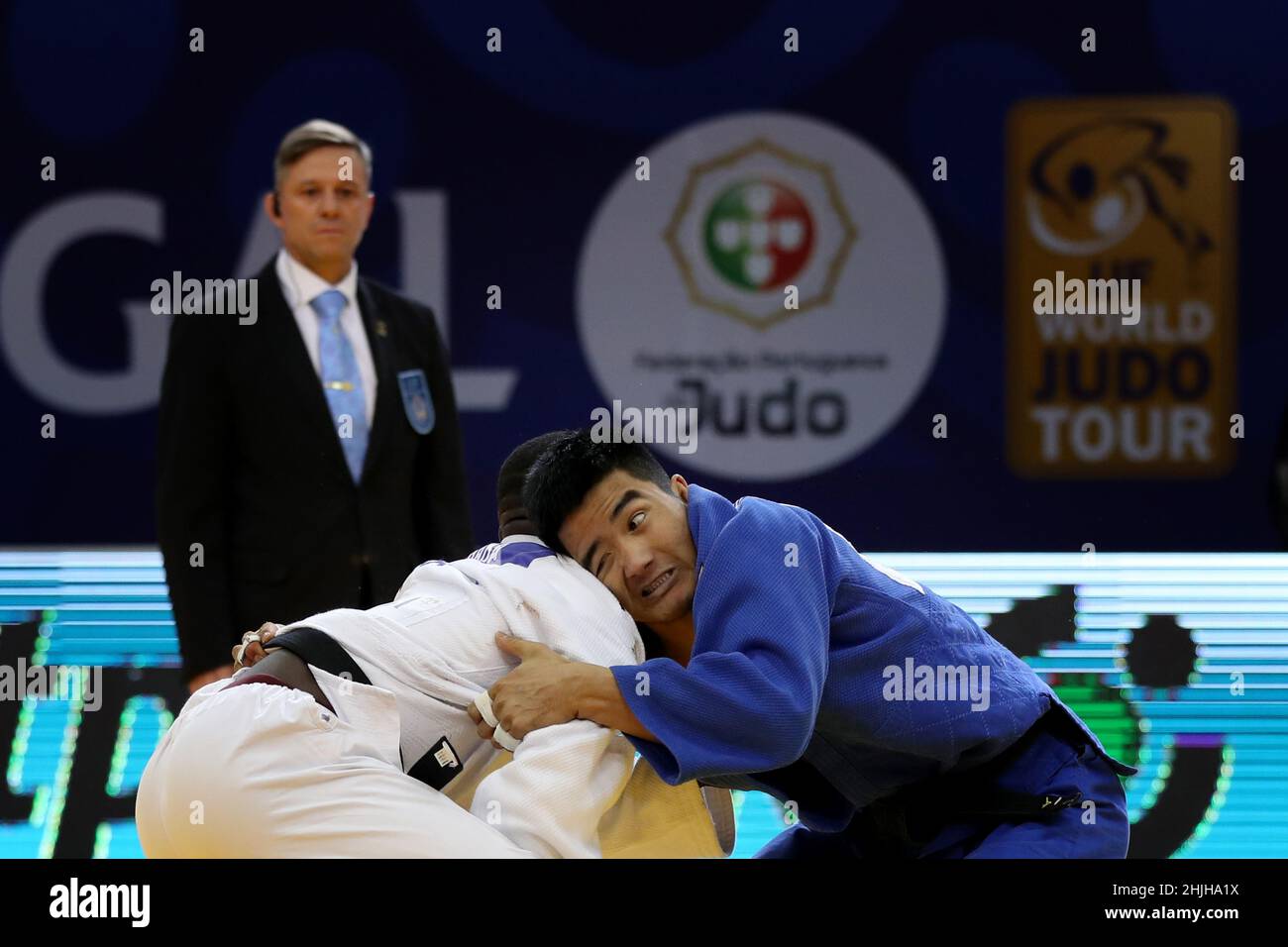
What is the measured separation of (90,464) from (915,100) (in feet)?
8.74

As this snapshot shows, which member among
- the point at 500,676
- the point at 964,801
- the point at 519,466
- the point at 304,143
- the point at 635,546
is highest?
the point at 304,143

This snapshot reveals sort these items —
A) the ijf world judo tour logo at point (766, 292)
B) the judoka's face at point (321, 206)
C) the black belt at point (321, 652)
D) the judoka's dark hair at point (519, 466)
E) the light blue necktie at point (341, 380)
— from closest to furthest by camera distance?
the black belt at point (321, 652), the judoka's dark hair at point (519, 466), the light blue necktie at point (341, 380), the judoka's face at point (321, 206), the ijf world judo tour logo at point (766, 292)

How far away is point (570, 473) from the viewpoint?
2695 millimetres

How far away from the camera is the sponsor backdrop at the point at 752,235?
4.68 metres

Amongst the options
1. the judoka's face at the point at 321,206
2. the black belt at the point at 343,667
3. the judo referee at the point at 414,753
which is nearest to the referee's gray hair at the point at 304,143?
the judoka's face at the point at 321,206

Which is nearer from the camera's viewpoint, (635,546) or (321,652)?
(321,652)

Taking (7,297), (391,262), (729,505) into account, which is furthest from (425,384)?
(7,297)

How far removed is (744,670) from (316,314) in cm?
185

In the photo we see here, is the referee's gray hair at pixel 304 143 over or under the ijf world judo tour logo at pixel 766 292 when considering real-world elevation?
over

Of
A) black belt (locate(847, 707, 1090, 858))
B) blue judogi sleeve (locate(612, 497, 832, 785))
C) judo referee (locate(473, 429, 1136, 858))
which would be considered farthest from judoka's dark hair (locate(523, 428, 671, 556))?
black belt (locate(847, 707, 1090, 858))

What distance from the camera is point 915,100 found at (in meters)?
4.77

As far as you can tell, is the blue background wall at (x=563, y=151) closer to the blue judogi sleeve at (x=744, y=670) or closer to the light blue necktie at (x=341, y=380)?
the light blue necktie at (x=341, y=380)

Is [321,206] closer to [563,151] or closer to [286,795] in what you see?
[563,151]

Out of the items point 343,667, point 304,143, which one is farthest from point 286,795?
point 304,143
